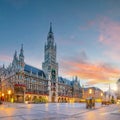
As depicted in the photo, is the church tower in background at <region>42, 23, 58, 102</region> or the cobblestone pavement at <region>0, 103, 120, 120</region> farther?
the church tower in background at <region>42, 23, 58, 102</region>

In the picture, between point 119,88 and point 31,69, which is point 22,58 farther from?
point 119,88

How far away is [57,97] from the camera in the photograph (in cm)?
13038

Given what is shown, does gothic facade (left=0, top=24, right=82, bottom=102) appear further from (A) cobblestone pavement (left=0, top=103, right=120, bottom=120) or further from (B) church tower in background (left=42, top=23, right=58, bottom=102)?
(A) cobblestone pavement (left=0, top=103, right=120, bottom=120)

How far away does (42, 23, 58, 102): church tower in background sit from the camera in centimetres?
12581

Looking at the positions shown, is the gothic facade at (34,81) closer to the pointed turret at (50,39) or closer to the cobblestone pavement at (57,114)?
the pointed turret at (50,39)

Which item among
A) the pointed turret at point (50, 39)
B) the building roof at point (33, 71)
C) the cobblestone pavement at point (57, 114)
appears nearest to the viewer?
the cobblestone pavement at point (57, 114)

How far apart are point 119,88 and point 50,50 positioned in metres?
48.2

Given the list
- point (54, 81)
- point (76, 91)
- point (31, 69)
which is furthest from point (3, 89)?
point (76, 91)

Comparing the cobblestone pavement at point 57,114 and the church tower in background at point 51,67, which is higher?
the church tower in background at point 51,67

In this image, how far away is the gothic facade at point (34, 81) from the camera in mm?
101000

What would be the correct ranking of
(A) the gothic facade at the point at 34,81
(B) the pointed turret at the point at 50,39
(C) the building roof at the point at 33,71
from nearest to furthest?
(A) the gothic facade at the point at 34,81 → (C) the building roof at the point at 33,71 → (B) the pointed turret at the point at 50,39

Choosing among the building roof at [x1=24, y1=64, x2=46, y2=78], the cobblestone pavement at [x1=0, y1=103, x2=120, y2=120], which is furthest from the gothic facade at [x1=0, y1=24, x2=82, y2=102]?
the cobblestone pavement at [x1=0, y1=103, x2=120, y2=120]

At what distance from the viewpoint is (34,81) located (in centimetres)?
11425

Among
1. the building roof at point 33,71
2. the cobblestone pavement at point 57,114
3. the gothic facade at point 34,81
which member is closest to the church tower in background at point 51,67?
the gothic facade at point 34,81
